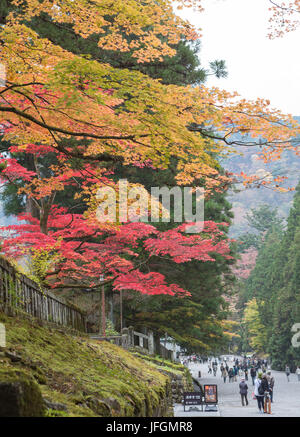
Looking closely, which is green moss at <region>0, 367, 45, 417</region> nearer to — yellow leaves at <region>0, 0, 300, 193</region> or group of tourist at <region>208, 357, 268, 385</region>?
yellow leaves at <region>0, 0, 300, 193</region>

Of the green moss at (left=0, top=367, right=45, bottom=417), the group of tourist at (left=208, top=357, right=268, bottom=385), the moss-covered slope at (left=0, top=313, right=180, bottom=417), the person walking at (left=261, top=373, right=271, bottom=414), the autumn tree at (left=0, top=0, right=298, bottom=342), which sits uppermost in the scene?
the autumn tree at (left=0, top=0, right=298, bottom=342)

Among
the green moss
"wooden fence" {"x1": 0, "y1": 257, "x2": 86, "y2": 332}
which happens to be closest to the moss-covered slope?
the green moss

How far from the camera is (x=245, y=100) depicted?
29.0 ft

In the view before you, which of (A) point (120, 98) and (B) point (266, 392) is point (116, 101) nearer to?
(A) point (120, 98)

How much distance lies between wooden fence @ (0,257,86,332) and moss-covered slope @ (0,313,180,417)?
290 mm

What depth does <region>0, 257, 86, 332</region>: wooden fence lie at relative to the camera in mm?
7848

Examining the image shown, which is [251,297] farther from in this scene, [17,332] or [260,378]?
[17,332]

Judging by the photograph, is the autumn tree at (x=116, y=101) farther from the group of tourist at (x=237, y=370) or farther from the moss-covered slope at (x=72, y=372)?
the group of tourist at (x=237, y=370)

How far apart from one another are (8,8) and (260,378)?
49.8ft

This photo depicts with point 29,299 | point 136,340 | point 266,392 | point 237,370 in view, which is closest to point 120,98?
point 29,299

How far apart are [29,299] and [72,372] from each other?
234 centimetres
